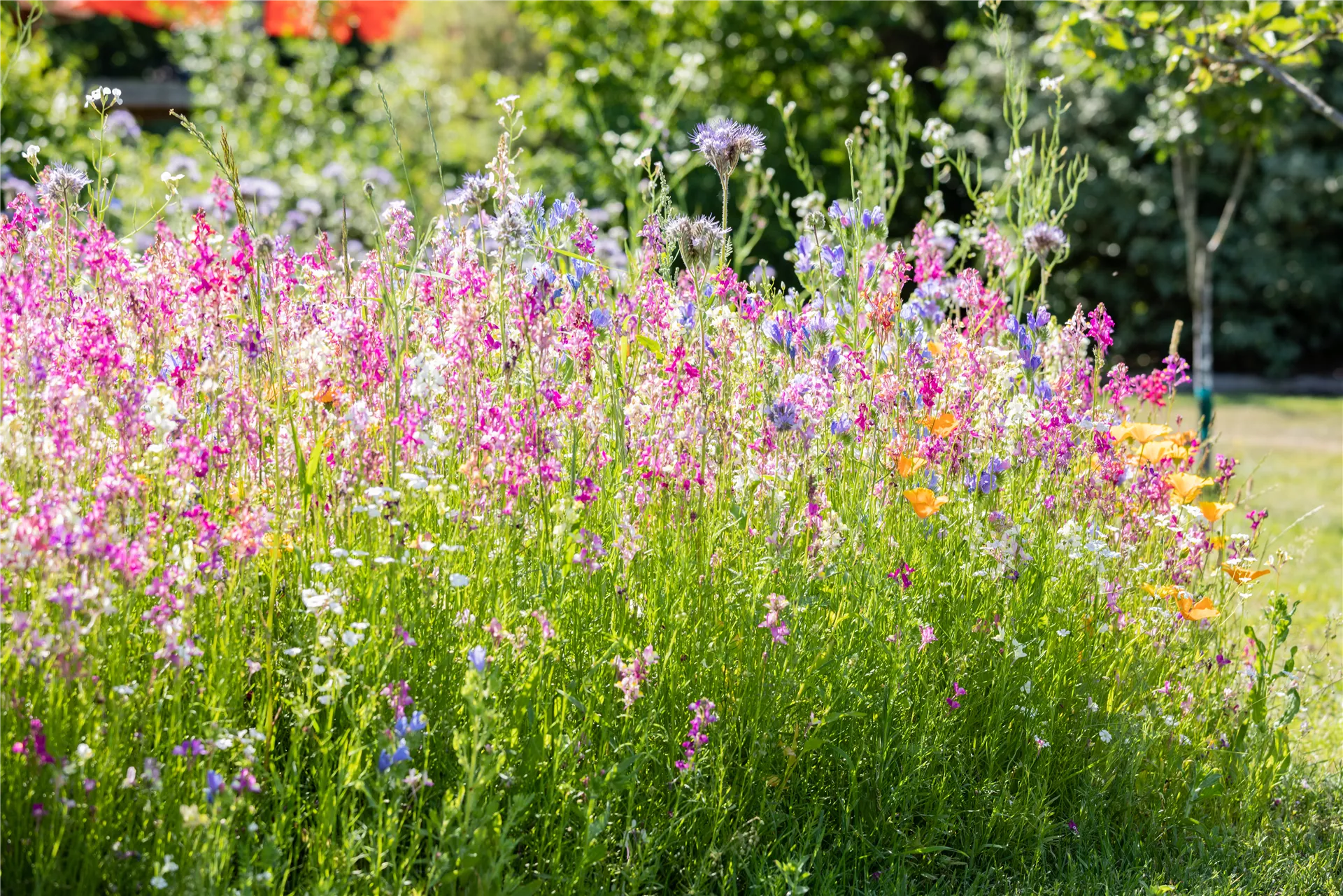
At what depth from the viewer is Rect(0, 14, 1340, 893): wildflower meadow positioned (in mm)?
2270

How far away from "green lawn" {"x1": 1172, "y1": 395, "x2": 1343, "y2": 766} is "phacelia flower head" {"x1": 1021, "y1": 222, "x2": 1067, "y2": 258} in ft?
2.66

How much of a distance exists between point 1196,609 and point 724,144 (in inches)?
72.9

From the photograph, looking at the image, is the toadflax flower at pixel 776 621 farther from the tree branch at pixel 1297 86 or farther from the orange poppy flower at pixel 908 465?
the tree branch at pixel 1297 86

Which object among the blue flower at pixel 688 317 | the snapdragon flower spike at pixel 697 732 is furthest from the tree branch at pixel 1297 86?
the snapdragon flower spike at pixel 697 732

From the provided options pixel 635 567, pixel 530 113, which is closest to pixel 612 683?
pixel 635 567

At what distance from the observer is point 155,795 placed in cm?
223

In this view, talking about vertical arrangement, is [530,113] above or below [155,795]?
A: above

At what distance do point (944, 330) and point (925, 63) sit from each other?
13764 millimetres

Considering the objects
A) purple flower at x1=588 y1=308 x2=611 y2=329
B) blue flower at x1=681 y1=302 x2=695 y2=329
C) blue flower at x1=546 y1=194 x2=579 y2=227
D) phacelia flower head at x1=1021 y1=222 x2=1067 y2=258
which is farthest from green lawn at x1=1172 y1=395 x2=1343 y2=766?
blue flower at x1=546 y1=194 x2=579 y2=227

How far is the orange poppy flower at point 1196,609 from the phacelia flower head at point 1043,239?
119cm

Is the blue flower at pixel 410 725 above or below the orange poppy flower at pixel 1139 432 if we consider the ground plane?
below

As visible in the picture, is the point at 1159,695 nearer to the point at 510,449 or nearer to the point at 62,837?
the point at 510,449

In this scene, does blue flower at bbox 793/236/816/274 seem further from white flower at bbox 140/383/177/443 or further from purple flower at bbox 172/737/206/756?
purple flower at bbox 172/737/206/756

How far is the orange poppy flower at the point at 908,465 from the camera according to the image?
10.5 feet
